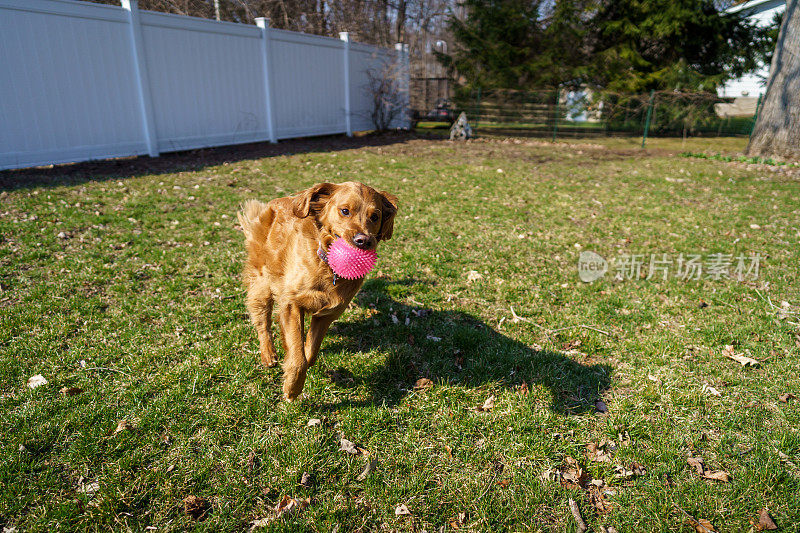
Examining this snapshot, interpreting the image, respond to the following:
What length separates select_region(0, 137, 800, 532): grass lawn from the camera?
7.70 ft

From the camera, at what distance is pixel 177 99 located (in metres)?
10.9

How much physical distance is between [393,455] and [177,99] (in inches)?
440

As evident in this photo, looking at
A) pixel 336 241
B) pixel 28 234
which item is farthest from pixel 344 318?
pixel 28 234

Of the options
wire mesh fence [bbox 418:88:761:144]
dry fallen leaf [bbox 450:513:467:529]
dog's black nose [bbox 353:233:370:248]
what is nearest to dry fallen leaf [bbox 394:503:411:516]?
dry fallen leaf [bbox 450:513:467:529]

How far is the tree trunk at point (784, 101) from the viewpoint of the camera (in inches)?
488

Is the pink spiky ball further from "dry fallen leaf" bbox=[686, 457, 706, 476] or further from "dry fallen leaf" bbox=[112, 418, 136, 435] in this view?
"dry fallen leaf" bbox=[686, 457, 706, 476]

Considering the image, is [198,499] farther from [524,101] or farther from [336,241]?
[524,101]

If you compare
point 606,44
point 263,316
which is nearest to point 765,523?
point 263,316

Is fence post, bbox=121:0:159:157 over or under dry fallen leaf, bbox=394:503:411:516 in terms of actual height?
over

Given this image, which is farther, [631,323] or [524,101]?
[524,101]

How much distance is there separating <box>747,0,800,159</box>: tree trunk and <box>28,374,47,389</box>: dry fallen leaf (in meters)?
17.3

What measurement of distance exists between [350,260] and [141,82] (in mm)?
10203

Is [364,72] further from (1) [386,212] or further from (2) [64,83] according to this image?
(1) [386,212]

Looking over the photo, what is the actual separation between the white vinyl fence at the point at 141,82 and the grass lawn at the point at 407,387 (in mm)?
3274
